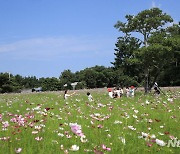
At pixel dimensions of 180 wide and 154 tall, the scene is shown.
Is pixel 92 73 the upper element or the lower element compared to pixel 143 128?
upper

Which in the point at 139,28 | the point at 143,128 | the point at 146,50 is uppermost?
the point at 139,28

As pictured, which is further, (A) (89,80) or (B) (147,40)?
(A) (89,80)

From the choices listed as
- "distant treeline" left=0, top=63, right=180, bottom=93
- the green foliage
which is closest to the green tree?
the green foliage

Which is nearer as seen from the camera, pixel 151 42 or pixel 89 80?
pixel 151 42

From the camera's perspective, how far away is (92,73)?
283ft

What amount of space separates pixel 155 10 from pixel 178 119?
1864 cm

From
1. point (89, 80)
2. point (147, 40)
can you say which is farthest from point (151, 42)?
point (89, 80)

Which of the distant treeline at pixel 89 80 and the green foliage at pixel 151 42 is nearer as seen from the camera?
the green foliage at pixel 151 42

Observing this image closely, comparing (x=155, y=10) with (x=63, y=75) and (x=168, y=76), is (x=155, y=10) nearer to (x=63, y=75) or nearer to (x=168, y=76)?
(x=168, y=76)

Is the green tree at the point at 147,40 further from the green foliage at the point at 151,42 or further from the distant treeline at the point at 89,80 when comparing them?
the distant treeline at the point at 89,80

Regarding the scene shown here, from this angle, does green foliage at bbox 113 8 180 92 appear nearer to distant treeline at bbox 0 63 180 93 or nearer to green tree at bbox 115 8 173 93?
green tree at bbox 115 8 173 93

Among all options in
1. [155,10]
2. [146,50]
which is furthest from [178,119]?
[155,10]

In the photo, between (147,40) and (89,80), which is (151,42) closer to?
(147,40)

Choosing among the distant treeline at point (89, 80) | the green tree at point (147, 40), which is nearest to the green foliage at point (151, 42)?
the green tree at point (147, 40)
